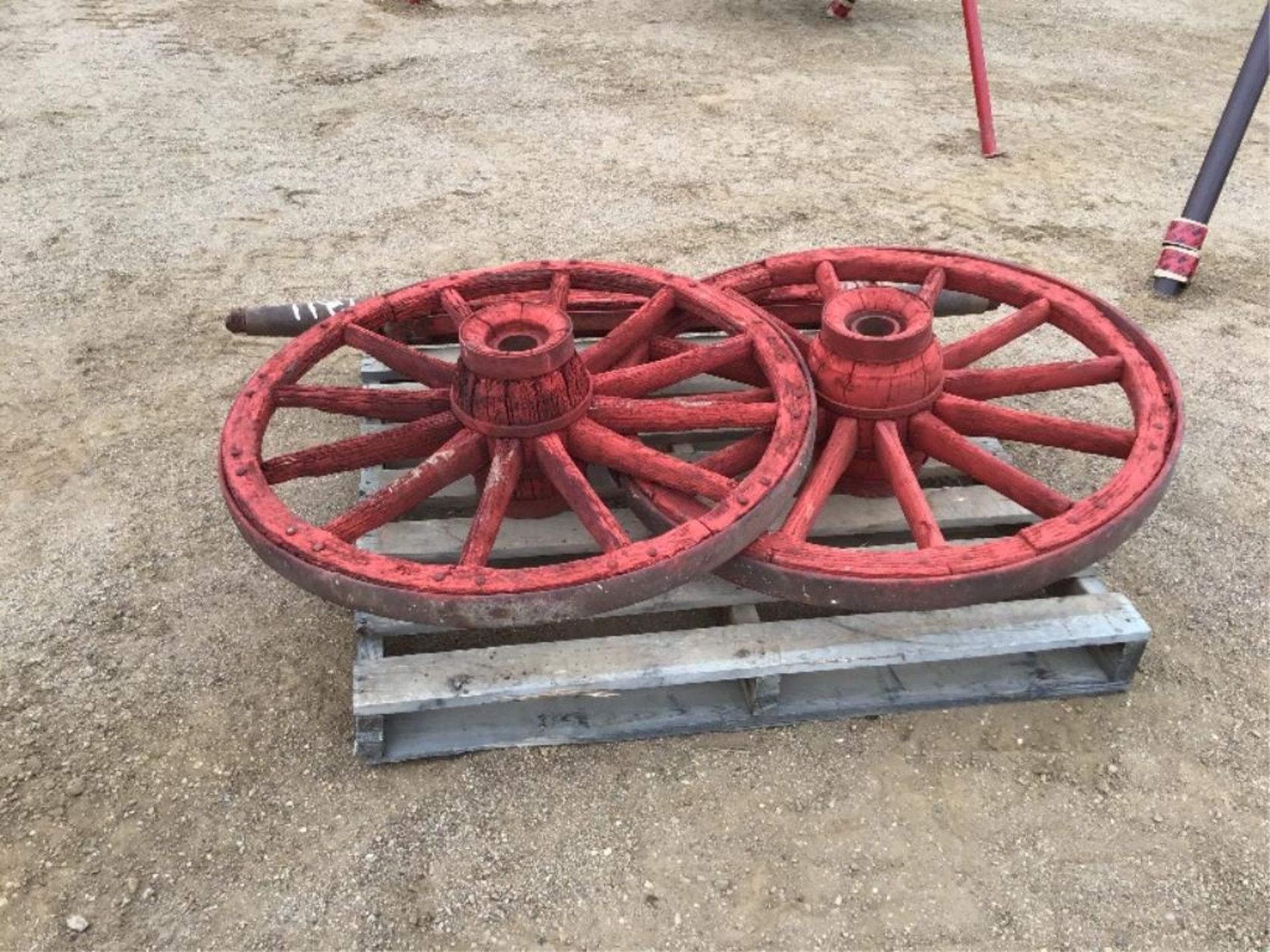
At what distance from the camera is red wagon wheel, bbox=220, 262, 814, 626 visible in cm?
233

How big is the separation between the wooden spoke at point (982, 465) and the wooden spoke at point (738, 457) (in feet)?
1.48

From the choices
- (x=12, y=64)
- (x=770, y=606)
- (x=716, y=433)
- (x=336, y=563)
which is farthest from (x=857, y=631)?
(x=12, y=64)

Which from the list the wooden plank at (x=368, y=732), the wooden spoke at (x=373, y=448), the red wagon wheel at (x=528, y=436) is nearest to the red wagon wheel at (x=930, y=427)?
the red wagon wheel at (x=528, y=436)

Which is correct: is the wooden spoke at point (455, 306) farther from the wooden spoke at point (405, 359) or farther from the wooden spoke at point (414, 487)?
the wooden spoke at point (414, 487)

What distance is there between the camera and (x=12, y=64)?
730cm

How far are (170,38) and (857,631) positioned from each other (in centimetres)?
775

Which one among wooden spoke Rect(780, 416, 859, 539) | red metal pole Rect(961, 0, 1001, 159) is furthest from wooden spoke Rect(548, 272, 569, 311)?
red metal pole Rect(961, 0, 1001, 159)

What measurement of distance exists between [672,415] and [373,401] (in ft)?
3.02

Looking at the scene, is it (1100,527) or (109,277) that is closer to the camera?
(1100,527)

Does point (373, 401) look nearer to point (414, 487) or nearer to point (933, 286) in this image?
point (414, 487)

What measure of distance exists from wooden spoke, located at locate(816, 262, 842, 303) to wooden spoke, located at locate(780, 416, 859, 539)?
20.7 inches

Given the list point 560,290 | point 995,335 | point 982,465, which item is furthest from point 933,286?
point 560,290

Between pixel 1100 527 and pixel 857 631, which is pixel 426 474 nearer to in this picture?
pixel 857 631

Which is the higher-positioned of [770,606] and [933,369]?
[933,369]
